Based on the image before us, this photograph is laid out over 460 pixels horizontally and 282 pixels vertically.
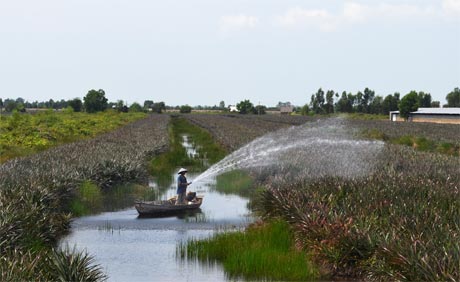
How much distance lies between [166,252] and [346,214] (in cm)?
493

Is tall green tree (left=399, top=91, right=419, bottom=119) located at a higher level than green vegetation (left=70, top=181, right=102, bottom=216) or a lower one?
higher

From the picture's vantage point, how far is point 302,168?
2923cm

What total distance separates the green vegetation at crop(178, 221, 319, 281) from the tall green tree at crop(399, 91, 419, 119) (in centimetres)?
13342

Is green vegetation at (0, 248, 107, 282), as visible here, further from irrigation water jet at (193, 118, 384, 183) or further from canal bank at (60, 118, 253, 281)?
irrigation water jet at (193, 118, 384, 183)

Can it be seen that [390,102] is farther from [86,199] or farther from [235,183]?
[86,199]

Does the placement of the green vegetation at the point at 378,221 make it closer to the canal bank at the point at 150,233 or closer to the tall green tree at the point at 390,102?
the canal bank at the point at 150,233

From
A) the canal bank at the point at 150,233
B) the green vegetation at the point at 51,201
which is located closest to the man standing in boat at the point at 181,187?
the canal bank at the point at 150,233

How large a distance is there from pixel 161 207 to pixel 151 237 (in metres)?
3.38

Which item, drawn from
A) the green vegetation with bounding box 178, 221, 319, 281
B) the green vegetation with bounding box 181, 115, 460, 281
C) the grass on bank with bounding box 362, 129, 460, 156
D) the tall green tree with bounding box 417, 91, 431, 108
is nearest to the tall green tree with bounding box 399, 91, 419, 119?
the tall green tree with bounding box 417, 91, 431, 108

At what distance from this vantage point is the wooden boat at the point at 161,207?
23.1 m

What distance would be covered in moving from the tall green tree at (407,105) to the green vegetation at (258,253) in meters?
133

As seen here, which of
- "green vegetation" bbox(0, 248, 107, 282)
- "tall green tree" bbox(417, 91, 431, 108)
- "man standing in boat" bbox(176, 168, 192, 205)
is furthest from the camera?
"tall green tree" bbox(417, 91, 431, 108)

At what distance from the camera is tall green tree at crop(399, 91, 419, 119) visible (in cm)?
14762

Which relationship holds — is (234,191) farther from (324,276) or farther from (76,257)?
(76,257)
